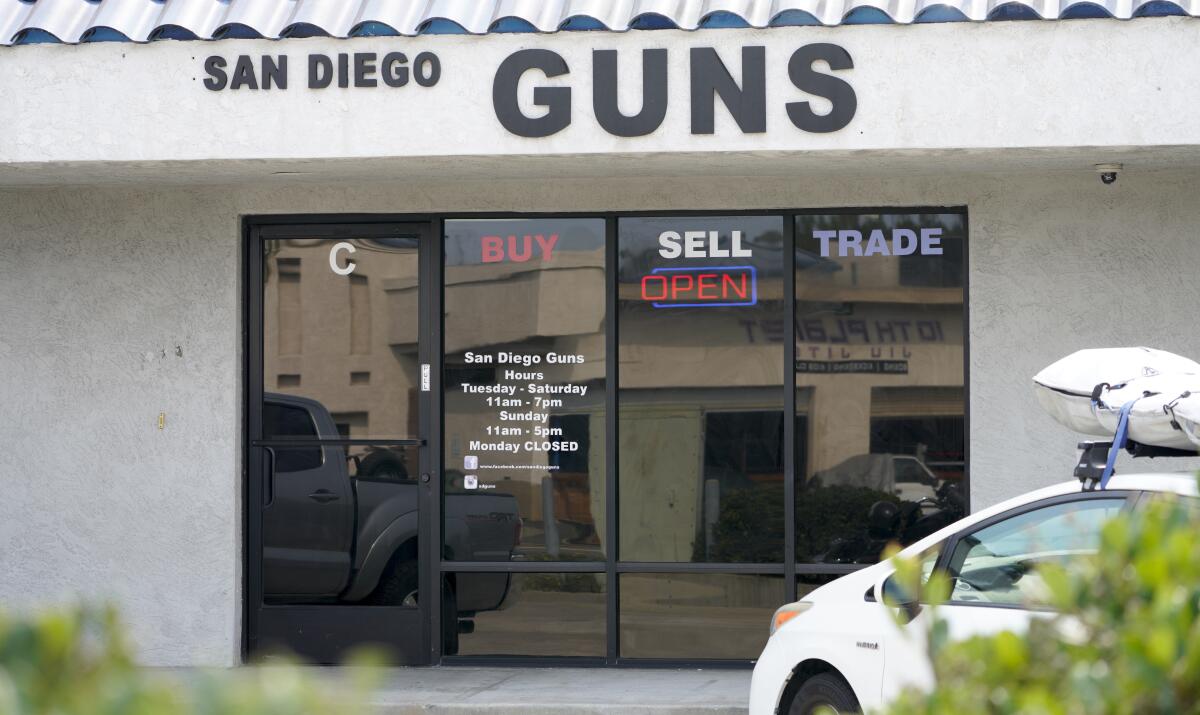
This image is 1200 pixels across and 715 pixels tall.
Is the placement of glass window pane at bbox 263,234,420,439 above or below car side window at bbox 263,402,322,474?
above

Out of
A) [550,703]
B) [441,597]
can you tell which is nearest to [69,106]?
[441,597]

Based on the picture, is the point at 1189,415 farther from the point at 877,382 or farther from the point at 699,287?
the point at 699,287

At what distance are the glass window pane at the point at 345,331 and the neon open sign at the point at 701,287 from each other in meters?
1.49

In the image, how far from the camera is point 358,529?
340 inches

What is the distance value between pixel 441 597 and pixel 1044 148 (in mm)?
4389

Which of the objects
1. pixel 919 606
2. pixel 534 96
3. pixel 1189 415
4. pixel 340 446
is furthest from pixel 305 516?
pixel 1189 415

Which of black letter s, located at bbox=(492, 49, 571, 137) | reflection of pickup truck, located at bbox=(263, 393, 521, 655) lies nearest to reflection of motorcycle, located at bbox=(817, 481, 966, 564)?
reflection of pickup truck, located at bbox=(263, 393, 521, 655)

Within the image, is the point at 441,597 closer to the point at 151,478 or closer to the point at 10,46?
the point at 151,478

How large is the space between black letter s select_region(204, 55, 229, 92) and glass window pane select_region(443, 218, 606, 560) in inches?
69.6

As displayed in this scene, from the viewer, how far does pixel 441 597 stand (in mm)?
8578

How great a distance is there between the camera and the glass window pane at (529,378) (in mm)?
8555

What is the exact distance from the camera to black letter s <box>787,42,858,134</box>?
7.05 meters

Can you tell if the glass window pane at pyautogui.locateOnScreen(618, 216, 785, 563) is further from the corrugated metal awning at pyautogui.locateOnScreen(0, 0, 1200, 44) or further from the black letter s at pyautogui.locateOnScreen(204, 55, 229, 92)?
the black letter s at pyautogui.locateOnScreen(204, 55, 229, 92)

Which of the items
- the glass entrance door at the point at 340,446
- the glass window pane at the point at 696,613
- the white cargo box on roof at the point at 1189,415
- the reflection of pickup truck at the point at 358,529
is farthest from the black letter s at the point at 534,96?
the white cargo box on roof at the point at 1189,415
